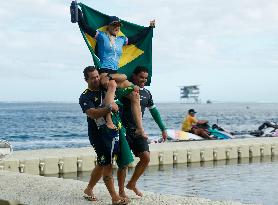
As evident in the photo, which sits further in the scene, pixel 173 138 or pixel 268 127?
pixel 268 127

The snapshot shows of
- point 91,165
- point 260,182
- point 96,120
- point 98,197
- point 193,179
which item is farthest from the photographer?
point 91,165

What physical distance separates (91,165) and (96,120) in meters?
10.6

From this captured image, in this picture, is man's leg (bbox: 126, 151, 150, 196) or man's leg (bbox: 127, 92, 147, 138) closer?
man's leg (bbox: 127, 92, 147, 138)

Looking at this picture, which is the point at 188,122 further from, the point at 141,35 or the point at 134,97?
the point at 134,97

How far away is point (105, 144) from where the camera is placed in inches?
339

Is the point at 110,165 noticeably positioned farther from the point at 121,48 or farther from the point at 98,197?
the point at 121,48

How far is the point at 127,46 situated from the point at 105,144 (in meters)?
1.79

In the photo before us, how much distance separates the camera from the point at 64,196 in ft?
32.2

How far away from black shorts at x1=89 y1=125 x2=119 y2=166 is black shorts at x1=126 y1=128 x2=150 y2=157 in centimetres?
57

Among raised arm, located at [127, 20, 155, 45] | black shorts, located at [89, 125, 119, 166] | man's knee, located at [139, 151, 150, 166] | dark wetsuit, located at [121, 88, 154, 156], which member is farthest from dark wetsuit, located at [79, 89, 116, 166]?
raised arm, located at [127, 20, 155, 45]

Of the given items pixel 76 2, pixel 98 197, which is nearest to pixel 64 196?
pixel 98 197

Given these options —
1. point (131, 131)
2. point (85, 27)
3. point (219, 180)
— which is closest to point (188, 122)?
point (219, 180)

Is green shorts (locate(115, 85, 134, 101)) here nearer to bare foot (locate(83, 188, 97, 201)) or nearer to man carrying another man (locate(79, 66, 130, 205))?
man carrying another man (locate(79, 66, 130, 205))

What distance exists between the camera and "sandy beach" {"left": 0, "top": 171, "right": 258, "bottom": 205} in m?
9.30
